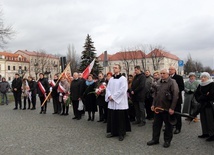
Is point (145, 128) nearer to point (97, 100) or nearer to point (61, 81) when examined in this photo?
point (97, 100)

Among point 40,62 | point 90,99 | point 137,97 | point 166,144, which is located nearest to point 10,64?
point 40,62

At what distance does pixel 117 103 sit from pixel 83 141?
142 centimetres

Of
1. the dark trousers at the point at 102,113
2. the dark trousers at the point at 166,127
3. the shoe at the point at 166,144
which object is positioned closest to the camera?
the shoe at the point at 166,144

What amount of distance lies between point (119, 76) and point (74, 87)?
12.2 feet

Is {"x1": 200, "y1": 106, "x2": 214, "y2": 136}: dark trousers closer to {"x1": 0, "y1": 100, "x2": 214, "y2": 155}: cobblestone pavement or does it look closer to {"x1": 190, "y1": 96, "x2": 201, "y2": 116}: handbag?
{"x1": 190, "y1": 96, "x2": 201, "y2": 116}: handbag

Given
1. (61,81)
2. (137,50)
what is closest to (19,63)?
(137,50)

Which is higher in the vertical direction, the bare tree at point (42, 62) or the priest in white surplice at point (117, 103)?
the bare tree at point (42, 62)

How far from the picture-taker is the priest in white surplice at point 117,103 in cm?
685

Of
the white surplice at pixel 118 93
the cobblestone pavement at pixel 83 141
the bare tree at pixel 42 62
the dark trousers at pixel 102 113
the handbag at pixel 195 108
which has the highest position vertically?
the bare tree at pixel 42 62

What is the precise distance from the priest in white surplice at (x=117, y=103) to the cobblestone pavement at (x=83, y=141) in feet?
1.10

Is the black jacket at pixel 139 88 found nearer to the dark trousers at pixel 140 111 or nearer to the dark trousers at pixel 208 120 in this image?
the dark trousers at pixel 140 111

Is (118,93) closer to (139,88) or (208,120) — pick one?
(139,88)

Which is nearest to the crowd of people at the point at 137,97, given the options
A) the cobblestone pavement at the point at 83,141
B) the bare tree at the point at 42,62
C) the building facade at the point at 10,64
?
the cobblestone pavement at the point at 83,141

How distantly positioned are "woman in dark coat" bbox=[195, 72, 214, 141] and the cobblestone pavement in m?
0.32
